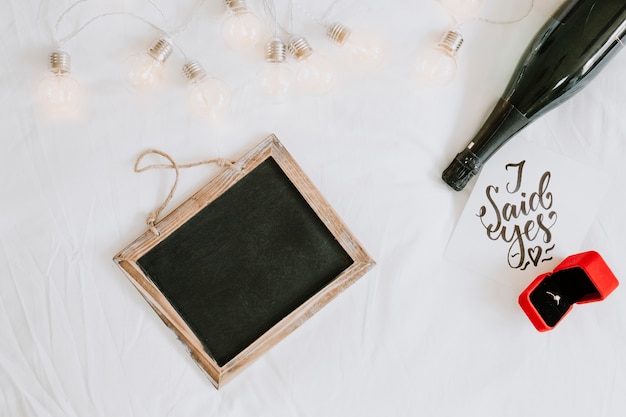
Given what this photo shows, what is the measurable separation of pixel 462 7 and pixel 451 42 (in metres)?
0.07

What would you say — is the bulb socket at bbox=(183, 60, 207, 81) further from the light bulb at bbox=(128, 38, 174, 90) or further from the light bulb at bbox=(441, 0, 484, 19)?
the light bulb at bbox=(441, 0, 484, 19)

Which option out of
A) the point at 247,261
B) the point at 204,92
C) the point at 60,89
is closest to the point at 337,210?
the point at 247,261

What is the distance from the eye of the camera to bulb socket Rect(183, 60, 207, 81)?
2.14ft

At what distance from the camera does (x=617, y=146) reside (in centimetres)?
71

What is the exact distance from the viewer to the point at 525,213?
72cm

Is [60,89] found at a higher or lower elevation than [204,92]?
higher

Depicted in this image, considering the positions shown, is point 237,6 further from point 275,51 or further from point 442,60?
point 442,60

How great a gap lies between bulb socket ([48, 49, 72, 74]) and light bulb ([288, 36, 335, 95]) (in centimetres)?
31

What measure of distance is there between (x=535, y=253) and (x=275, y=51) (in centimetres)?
48

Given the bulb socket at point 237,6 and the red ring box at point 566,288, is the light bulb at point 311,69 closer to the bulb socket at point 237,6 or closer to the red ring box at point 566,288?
the bulb socket at point 237,6

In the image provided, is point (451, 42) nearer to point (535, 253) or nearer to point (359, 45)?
point (359, 45)

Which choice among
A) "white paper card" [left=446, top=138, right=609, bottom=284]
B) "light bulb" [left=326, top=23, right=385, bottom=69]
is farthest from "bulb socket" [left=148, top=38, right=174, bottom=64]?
"white paper card" [left=446, top=138, right=609, bottom=284]

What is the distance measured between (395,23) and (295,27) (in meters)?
0.15

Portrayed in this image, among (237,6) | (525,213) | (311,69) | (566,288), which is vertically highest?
(237,6)
